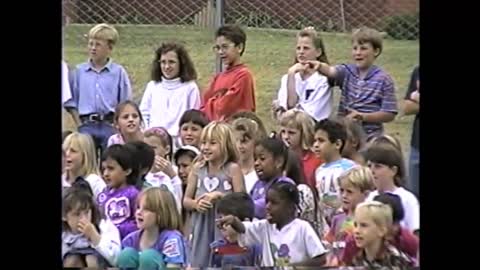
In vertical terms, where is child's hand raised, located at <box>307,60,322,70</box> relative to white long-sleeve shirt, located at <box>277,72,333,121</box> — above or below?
above

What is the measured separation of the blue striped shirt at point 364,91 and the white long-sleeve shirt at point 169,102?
674mm

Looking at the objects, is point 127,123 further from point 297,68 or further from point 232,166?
point 297,68

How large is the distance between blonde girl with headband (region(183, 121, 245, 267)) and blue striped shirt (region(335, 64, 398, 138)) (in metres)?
0.55

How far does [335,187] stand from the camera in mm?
4289

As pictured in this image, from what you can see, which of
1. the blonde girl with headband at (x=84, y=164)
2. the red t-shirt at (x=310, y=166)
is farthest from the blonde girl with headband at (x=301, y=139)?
the blonde girl with headband at (x=84, y=164)

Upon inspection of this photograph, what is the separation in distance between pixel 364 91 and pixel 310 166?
0.43 m

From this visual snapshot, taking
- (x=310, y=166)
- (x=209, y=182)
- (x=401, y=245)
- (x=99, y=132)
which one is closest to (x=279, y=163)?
(x=310, y=166)

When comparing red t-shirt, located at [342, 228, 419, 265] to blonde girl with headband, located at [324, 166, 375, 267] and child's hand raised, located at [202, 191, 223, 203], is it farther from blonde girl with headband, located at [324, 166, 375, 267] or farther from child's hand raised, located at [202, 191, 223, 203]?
child's hand raised, located at [202, 191, 223, 203]

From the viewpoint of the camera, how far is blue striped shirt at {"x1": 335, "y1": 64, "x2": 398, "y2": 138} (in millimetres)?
4277

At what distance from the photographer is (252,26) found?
4266mm

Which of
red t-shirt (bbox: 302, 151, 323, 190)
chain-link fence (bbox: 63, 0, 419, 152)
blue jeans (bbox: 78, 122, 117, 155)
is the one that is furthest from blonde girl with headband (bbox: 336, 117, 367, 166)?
blue jeans (bbox: 78, 122, 117, 155)

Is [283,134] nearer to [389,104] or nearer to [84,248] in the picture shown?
[389,104]
